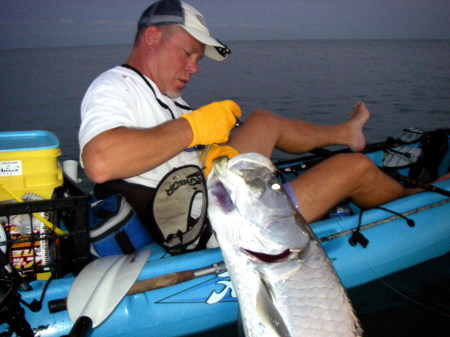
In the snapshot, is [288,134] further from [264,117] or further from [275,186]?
[275,186]

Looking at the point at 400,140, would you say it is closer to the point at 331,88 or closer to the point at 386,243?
the point at 386,243

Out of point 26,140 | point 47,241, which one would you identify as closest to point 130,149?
point 47,241

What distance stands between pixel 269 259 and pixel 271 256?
0.05 ft

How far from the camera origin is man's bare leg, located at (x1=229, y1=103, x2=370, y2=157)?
2.81m

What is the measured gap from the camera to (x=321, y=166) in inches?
105

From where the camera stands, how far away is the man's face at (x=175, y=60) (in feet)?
8.25

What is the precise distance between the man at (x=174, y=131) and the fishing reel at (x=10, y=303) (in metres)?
0.60

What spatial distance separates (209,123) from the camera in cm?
210

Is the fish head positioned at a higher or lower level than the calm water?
higher

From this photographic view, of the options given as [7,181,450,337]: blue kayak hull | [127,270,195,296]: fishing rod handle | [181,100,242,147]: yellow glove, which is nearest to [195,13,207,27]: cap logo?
[181,100,242,147]: yellow glove

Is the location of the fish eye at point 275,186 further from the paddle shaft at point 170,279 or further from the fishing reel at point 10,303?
the fishing reel at point 10,303

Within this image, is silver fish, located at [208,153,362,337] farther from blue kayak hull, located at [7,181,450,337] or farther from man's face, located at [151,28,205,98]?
man's face, located at [151,28,205,98]

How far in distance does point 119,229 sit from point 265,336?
1.15 m

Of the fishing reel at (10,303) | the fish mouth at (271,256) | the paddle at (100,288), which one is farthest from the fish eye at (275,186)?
the fishing reel at (10,303)
